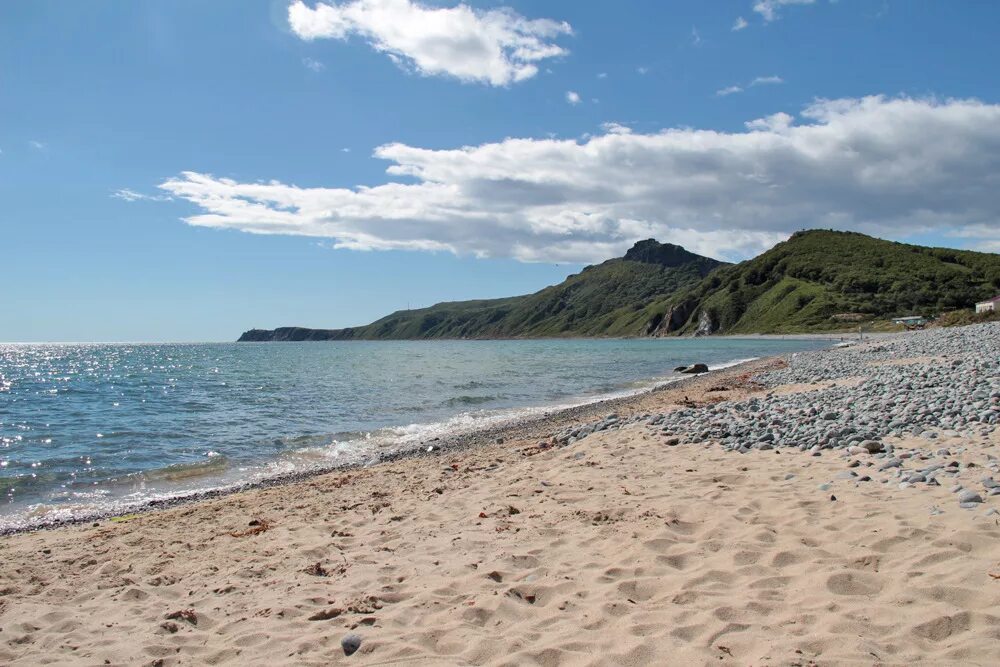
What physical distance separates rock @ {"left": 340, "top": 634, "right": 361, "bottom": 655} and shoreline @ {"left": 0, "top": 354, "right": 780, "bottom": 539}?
8.41m

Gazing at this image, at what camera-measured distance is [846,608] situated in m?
4.51

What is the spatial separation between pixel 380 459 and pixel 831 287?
527ft

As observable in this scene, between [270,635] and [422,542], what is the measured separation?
2.37m

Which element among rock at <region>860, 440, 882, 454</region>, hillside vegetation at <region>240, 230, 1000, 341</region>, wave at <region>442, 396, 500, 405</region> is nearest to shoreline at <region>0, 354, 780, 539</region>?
wave at <region>442, 396, 500, 405</region>

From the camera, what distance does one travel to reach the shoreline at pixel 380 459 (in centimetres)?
1094

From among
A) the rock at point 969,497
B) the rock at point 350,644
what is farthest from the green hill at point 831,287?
the rock at point 350,644

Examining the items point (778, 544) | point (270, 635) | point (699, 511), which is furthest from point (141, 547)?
point (778, 544)

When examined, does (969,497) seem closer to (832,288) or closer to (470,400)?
(470,400)

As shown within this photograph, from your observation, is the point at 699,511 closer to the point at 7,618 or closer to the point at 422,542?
the point at 422,542

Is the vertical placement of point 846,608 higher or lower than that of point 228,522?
higher

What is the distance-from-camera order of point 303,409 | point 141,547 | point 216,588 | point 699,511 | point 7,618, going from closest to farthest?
point 7,618 → point 216,588 → point 699,511 → point 141,547 → point 303,409

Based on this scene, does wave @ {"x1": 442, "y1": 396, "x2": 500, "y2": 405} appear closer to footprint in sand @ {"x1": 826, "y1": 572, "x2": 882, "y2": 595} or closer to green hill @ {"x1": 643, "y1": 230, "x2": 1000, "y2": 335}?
footprint in sand @ {"x1": 826, "y1": 572, "x2": 882, "y2": 595}

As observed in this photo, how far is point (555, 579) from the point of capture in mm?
5660

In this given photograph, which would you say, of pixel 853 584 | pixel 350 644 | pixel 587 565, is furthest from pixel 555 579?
pixel 853 584
